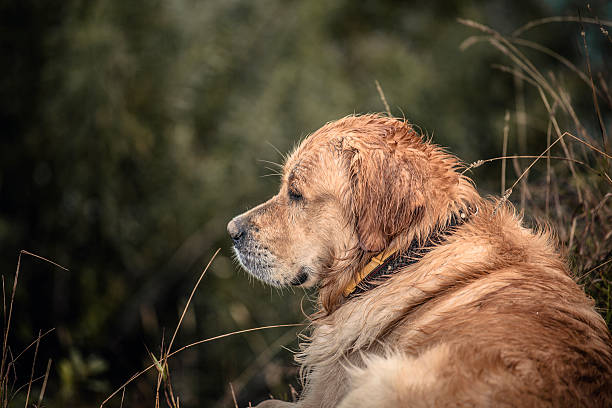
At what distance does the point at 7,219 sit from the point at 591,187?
5.70 meters

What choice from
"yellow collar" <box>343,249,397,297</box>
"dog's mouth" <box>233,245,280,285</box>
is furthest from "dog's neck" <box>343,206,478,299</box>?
"dog's mouth" <box>233,245,280,285</box>

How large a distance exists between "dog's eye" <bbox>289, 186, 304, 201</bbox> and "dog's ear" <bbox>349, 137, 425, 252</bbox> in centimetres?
35

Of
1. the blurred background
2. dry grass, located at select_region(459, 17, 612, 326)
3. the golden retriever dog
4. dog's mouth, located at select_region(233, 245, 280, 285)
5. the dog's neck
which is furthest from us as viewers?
the blurred background

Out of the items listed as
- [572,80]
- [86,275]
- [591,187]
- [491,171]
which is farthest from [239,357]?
[572,80]

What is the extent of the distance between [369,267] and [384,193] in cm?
35

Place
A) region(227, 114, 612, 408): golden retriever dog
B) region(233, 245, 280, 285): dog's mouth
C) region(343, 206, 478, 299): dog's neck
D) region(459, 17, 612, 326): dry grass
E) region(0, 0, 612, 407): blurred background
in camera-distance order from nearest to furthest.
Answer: region(227, 114, 612, 408): golden retriever dog
region(343, 206, 478, 299): dog's neck
region(459, 17, 612, 326): dry grass
region(233, 245, 280, 285): dog's mouth
region(0, 0, 612, 407): blurred background

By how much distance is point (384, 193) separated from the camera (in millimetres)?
2465

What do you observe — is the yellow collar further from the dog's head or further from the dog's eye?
the dog's eye

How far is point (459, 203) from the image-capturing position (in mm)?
2465

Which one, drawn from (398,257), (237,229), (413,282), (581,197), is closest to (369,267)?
(398,257)

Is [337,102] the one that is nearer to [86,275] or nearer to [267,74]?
[267,74]

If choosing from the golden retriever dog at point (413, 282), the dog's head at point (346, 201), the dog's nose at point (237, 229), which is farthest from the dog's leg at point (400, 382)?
the dog's nose at point (237, 229)

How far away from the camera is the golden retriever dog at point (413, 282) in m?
1.72

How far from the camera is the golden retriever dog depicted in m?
1.72
